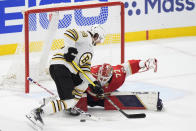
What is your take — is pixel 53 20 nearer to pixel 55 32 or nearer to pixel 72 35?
pixel 55 32

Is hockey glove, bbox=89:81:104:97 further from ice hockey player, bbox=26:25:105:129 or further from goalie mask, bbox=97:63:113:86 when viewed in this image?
goalie mask, bbox=97:63:113:86

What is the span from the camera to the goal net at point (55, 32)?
621 centimetres

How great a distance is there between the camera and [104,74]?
18.0ft

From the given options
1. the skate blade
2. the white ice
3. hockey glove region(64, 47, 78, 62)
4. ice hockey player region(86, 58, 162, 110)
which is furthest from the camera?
ice hockey player region(86, 58, 162, 110)

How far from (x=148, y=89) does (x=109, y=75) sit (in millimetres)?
985

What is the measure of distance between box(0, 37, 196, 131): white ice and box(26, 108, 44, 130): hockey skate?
75mm

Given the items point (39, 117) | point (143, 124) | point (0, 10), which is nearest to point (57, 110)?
point (39, 117)

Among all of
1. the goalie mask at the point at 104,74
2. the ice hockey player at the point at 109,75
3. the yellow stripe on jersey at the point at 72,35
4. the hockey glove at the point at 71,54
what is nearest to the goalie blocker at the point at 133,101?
the ice hockey player at the point at 109,75

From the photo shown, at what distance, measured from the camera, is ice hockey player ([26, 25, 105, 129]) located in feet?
16.8

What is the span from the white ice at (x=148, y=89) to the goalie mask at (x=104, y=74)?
0.88ft

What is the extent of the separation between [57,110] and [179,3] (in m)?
4.29

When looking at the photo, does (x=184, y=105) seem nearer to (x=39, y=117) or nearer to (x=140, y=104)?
(x=140, y=104)

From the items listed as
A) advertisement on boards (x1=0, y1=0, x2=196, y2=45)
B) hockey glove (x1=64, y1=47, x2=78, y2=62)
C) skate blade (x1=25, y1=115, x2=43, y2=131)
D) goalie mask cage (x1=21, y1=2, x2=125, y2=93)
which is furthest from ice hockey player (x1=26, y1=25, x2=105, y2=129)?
advertisement on boards (x1=0, y1=0, x2=196, y2=45)

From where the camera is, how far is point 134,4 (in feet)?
28.1
